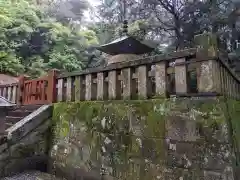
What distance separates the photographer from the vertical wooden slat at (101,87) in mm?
3457

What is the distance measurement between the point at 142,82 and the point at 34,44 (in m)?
11.4

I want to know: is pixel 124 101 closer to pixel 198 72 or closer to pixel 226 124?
pixel 198 72

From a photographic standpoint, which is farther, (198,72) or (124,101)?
(124,101)

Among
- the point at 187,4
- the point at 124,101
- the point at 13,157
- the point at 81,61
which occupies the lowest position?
the point at 13,157

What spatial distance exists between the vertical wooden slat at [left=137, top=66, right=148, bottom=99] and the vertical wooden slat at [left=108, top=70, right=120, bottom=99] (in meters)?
0.44

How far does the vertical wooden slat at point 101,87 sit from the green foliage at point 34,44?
27.2 feet

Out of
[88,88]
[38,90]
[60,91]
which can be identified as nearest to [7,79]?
[38,90]

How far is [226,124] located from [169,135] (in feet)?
2.11

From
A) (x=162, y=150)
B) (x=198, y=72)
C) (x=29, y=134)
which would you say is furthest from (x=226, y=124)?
(x=29, y=134)

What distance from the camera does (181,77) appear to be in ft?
8.26

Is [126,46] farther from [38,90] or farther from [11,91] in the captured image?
[11,91]

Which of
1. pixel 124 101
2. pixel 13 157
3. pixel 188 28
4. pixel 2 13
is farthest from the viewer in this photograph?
pixel 2 13

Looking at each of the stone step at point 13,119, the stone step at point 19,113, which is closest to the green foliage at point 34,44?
the stone step at point 19,113

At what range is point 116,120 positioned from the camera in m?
3.14
